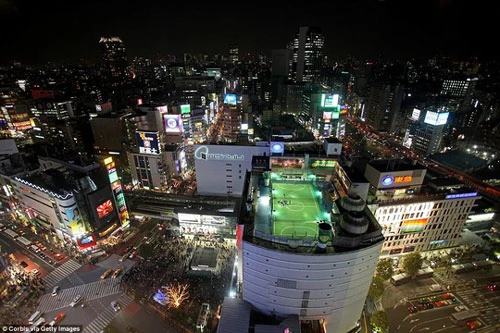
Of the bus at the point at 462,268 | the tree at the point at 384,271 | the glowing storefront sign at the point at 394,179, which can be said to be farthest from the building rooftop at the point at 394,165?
the bus at the point at 462,268

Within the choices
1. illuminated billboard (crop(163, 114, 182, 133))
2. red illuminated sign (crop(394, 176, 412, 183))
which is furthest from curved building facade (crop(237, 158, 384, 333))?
illuminated billboard (crop(163, 114, 182, 133))

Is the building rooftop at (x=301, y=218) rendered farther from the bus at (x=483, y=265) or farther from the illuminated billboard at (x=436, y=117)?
the illuminated billboard at (x=436, y=117)

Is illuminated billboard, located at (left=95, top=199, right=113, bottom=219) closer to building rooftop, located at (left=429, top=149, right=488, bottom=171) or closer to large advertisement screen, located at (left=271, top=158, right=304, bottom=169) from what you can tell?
large advertisement screen, located at (left=271, top=158, right=304, bottom=169)

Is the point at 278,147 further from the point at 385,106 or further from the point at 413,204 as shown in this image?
the point at 385,106

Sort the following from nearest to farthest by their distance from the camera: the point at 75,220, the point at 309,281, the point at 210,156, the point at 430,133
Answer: the point at 309,281, the point at 75,220, the point at 210,156, the point at 430,133

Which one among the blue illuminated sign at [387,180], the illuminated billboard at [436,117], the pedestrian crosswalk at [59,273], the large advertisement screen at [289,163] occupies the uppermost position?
the illuminated billboard at [436,117]

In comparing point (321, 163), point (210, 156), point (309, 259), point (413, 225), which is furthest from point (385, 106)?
point (309, 259)

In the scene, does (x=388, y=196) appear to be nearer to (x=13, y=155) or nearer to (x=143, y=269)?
(x=143, y=269)
